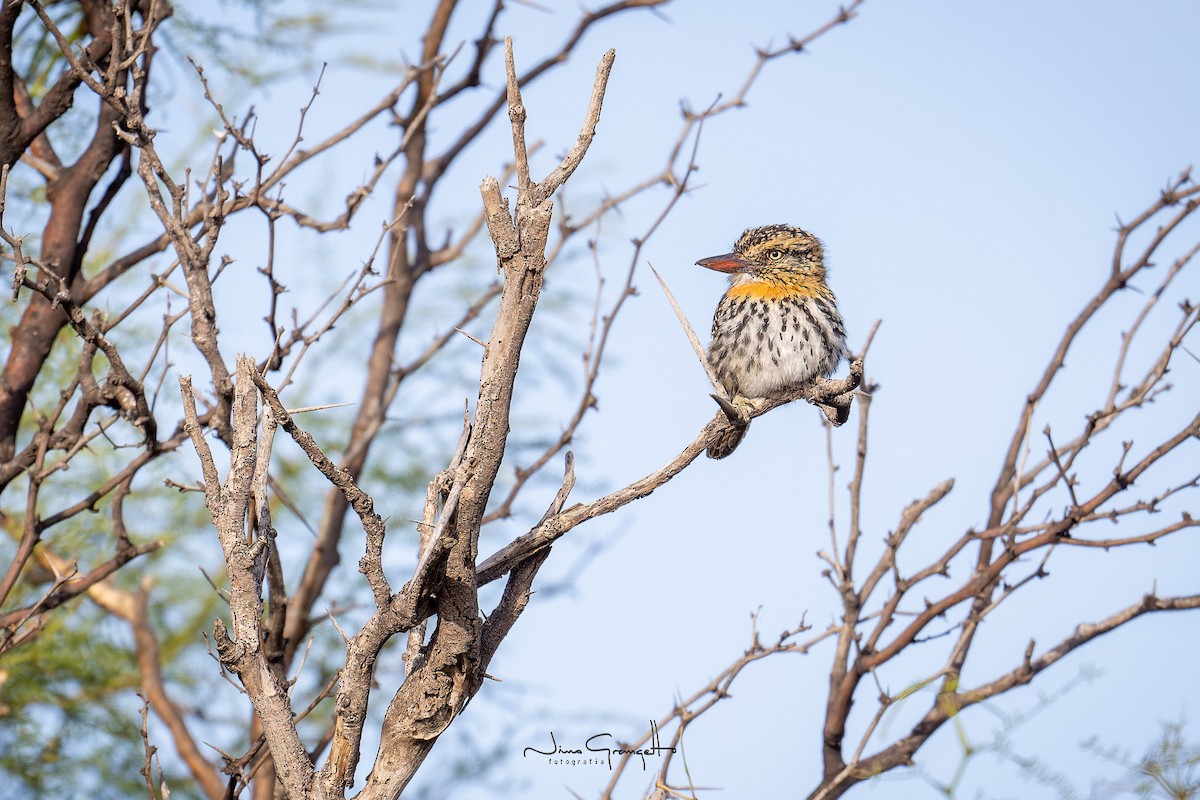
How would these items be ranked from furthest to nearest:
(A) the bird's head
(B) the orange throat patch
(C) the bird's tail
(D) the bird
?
(A) the bird's head < (B) the orange throat patch < (D) the bird < (C) the bird's tail

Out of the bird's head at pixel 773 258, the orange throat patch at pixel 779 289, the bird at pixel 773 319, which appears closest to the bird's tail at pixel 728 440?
the bird at pixel 773 319

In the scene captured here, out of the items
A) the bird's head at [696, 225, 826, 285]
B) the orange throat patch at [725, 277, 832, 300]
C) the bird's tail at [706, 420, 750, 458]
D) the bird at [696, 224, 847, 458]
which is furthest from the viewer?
the bird's head at [696, 225, 826, 285]

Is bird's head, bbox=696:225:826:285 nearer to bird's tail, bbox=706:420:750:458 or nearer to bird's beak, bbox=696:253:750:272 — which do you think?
bird's beak, bbox=696:253:750:272

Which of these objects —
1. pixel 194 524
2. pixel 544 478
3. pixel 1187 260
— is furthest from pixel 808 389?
pixel 194 524

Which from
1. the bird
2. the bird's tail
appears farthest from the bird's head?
the bird's tail

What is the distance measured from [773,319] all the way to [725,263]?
49cm

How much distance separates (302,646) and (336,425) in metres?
1.61

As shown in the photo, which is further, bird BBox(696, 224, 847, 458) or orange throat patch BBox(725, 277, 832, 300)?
orange throat patch BBox(725, 277, 832, 300)

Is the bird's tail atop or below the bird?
below

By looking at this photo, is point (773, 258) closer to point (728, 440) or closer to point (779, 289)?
point (779, 289)

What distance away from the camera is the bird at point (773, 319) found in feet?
15.0

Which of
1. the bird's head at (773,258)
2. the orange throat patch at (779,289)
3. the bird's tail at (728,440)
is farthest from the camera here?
the bird's head at (773,258)

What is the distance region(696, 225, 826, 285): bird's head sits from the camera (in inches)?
200

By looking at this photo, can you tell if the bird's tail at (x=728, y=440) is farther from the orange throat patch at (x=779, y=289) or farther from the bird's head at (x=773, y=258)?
the bird's head at (x=773, y=258)
